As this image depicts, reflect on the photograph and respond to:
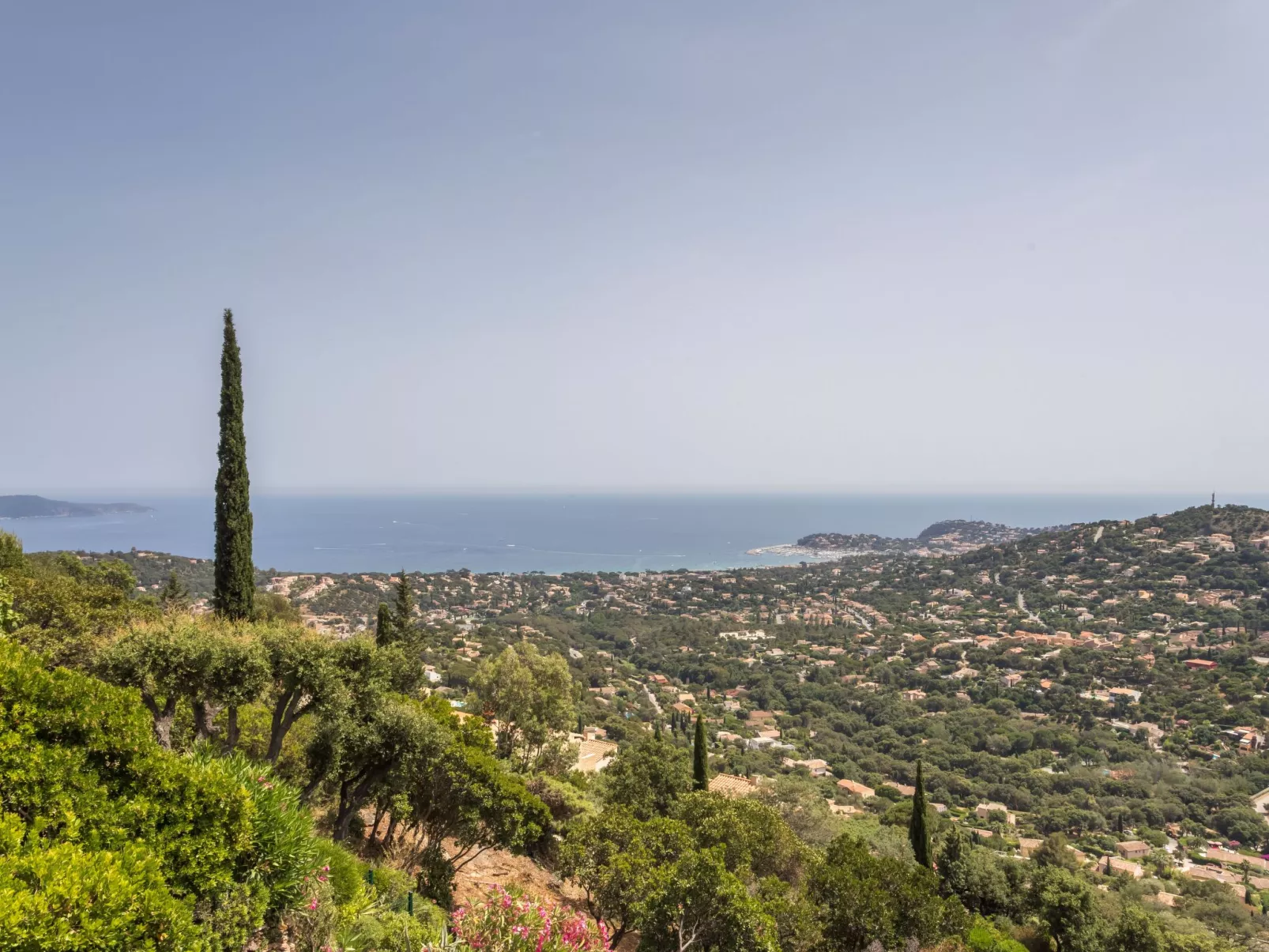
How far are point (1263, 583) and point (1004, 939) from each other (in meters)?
58.8

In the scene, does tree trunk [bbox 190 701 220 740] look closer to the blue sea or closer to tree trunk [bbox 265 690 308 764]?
tree trunk [bbox 265 690 308 764]

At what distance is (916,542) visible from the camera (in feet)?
406

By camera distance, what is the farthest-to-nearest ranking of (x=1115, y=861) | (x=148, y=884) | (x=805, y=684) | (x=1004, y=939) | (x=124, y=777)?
(x=805, y=684), (x=1115, y=861), (x=1004, y=939), (x=124, y=777), (x=148, y=884)

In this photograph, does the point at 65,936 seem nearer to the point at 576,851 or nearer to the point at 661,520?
the point at 576,851

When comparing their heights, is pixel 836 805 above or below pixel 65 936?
below

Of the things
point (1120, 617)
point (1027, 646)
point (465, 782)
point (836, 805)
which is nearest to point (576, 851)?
point (465, 782)

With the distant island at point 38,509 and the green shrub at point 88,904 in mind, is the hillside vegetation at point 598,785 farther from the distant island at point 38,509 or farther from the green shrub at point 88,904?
the distant island at point 38,509

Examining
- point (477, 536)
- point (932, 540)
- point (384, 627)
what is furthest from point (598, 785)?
point (932, 540)

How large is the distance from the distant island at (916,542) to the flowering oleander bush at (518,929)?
115439mm

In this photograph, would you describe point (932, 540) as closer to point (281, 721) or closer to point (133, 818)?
point (281, 721)

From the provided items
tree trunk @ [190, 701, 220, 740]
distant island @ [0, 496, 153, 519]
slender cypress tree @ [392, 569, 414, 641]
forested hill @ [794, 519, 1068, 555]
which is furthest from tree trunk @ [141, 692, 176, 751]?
distant island @ [0, 496, 153, 519]

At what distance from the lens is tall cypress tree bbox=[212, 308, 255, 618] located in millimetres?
11148

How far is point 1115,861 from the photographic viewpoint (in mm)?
22203

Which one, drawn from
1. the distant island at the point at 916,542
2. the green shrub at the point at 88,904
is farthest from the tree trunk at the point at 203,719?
the distant island at the point at 916,542
